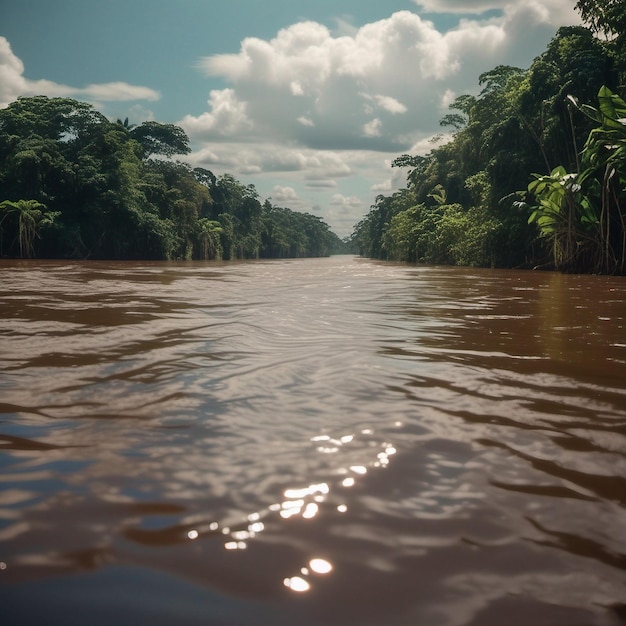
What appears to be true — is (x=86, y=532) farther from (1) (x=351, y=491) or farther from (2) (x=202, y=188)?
(2) (x=202, y=188)

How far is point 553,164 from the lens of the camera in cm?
2317

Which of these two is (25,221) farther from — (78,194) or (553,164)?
(553,164)

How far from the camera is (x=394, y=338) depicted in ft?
13.5

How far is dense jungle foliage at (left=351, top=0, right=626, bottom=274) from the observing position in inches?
619

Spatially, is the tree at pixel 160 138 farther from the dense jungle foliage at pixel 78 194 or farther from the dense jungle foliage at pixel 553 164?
the dense jungle foliage at pixel 553 164

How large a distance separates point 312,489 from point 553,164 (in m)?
24.5

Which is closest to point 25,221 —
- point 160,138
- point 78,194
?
point 78,194

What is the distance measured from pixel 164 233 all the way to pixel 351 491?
37197mm

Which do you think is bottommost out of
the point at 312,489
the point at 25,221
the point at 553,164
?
the point at 312,489

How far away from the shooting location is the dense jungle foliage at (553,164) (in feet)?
51.6

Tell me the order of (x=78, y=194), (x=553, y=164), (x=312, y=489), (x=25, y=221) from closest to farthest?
(x=312, y=489)
(x=553, y=164)
(x=25, y=221)
(x=78, y=194)

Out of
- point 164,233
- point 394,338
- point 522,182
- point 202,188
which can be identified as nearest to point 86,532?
point 394,338

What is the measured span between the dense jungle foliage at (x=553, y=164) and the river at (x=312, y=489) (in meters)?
13.1

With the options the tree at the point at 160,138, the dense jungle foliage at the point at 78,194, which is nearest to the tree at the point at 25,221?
the dense jungle foliage at the point at 78,194
